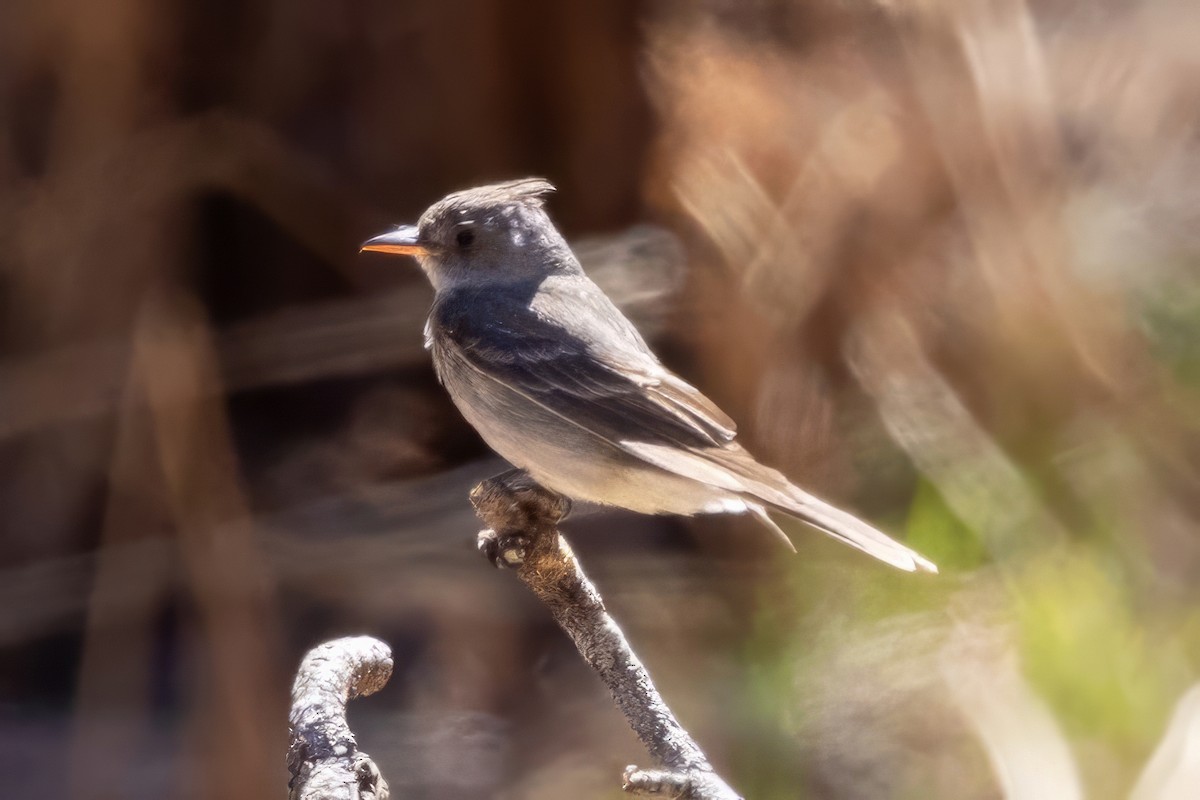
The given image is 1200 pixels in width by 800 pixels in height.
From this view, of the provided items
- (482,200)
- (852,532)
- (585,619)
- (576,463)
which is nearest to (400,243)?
(482,200)

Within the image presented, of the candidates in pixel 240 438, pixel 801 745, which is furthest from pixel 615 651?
pixel 240 438

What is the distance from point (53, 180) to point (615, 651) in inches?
85.8

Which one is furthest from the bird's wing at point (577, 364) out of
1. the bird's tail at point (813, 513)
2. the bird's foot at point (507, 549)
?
the bird's foot at point (507, 549)

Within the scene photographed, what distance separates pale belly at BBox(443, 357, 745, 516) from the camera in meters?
1.88

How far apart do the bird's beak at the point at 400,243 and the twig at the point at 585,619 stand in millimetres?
451

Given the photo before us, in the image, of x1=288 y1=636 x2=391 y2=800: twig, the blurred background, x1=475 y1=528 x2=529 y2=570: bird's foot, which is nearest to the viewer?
x1=288 y1=636 x2=391 y2=800: twig

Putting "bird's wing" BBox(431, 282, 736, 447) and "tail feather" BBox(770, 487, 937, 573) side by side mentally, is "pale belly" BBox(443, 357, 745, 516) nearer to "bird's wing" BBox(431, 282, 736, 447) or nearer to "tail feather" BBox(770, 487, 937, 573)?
"bird's wing" BBox(431, 282, 736, 447)

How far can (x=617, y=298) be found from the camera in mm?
2900

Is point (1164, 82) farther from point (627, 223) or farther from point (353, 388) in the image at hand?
point (353, 388)

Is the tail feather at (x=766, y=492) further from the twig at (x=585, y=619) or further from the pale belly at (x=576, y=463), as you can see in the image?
the twig at (x=585, y=619)

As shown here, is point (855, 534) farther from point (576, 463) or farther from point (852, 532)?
point (576, 463)

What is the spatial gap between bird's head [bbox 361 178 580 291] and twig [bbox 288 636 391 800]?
0.93 meters

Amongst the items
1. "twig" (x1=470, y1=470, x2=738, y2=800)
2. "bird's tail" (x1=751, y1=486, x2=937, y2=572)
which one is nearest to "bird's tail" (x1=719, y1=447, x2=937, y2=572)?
"bird's tail" (x1=751, y1=486, x2=937, y2=572)

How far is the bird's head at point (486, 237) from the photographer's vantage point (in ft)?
6.98
